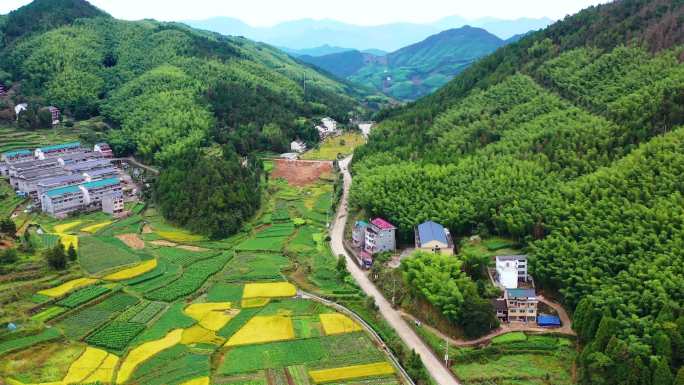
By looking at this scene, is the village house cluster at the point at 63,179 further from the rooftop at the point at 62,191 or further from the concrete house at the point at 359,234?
the concrete house at the point at 359,234

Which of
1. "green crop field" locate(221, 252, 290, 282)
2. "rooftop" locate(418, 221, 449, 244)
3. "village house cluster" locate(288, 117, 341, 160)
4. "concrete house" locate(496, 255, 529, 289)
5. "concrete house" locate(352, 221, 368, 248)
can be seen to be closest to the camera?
"concrete house" locate(496, 255, 529, 289)

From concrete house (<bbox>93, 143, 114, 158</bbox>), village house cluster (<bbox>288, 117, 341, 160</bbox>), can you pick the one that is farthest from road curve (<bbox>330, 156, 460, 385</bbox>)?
concrete house (<bbox>93, 143, 114, 158</bbox>)

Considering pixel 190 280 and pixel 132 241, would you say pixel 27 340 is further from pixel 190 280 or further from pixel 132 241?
pixel 132 241

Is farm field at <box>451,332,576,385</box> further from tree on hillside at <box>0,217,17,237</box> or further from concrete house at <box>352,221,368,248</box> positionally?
tree on hillside at <box>0,217,17,237</box>

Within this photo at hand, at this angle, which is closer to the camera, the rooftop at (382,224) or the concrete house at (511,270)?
the concrete house at (511,270)

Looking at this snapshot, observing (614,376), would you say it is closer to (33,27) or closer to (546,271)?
(546,271)

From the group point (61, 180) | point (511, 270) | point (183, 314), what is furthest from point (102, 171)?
point (511, 270)

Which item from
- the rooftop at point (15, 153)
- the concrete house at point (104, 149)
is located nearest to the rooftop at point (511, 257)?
the concrete house at point (104, 149)

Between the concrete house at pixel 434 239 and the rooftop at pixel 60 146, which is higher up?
the rooftop at pixel 60 146
